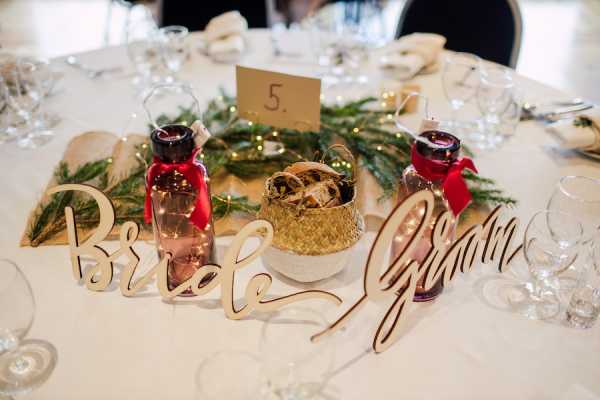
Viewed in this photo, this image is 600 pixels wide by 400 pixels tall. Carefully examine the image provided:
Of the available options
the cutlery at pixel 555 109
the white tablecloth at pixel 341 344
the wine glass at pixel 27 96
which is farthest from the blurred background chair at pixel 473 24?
the wine glass at pixel 27 96

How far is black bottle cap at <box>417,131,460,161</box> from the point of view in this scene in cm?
90

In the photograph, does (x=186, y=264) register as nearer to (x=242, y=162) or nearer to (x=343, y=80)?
(x=242, y=162)

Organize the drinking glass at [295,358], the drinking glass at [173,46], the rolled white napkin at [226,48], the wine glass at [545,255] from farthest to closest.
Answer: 1. the rolled white napkin at [226,48]
2. the drinking glass at [173,46]
3. the wine glass at [545,255]
4. the drinking glass at [295,358]

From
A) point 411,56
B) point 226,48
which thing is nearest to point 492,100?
point 411,56

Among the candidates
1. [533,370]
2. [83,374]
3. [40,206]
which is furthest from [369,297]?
[40,206]

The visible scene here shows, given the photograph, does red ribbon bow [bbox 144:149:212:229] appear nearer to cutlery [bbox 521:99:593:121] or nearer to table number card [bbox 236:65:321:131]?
table number card [bbox 236:65:321:131]

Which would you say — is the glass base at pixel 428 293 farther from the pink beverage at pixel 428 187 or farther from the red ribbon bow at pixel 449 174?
the red ribbon bow at pixel 449 174

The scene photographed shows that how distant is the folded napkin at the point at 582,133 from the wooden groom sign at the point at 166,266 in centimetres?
93

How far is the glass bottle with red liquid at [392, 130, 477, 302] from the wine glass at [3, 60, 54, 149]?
106 centimetres

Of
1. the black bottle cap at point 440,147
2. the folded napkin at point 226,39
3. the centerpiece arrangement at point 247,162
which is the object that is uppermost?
the black bottle cap at point 440,147

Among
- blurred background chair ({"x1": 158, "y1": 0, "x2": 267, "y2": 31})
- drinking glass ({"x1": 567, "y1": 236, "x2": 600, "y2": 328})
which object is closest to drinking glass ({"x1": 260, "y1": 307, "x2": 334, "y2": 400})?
drinking glass ({"x1": 567, "y1": 236, "x2": 600, "y2": 328})

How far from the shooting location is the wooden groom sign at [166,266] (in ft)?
2.80

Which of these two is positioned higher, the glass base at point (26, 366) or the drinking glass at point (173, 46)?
the drinking glass at point (173, 46)

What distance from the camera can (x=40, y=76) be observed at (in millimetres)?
1579
